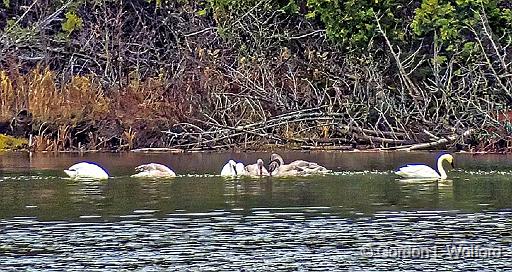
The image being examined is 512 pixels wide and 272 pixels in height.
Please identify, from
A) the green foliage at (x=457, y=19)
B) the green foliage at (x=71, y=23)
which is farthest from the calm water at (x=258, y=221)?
the green foliage at (x=71, y=23)

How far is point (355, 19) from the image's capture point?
32.4 meters

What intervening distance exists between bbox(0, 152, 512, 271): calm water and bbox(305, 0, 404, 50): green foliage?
6.02 metres

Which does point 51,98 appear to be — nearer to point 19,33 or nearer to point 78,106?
point 78,106

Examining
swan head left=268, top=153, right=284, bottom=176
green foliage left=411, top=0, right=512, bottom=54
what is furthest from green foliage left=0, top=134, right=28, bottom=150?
green foliage left=411, top=0, right=512, bottom=54

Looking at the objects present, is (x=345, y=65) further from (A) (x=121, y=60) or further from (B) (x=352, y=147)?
(A) (x=121, y=60)

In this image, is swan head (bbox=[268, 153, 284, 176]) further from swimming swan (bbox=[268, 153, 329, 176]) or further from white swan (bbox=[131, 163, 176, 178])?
white swan (bbox=[131, 163, 176, 178])

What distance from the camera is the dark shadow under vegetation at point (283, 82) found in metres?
31.7

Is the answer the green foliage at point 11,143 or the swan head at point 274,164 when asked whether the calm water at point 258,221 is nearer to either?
the swan head at point 274,164

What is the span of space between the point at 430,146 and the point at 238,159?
15.7 feet

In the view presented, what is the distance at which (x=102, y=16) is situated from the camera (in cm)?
3947

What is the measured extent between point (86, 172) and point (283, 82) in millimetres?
10720

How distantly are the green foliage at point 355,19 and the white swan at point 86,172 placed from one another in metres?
9.26

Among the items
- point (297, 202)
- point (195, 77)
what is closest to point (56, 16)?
point (195, 77)

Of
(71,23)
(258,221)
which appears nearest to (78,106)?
(71,23)
